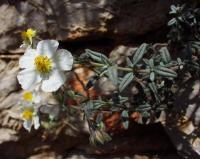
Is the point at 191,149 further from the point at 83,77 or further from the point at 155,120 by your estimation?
the point at 83,77

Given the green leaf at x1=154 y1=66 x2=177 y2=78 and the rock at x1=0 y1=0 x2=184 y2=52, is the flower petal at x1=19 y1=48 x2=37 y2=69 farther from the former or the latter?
the rock at x1=0 y1=0 x2=184 y2=52

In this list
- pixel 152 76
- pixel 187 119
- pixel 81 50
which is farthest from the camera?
pixel 81 50

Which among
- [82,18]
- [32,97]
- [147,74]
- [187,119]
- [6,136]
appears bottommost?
[6,136]

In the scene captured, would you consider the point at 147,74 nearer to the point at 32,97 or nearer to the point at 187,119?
the point at 187,119

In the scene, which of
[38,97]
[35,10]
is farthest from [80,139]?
[35,10]

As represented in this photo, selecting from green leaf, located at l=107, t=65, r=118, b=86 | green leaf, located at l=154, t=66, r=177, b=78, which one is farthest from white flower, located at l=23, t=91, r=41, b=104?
green leaf, located at l=154, t=66, r=177, b=78

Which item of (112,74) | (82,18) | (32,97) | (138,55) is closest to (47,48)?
(112,74)
